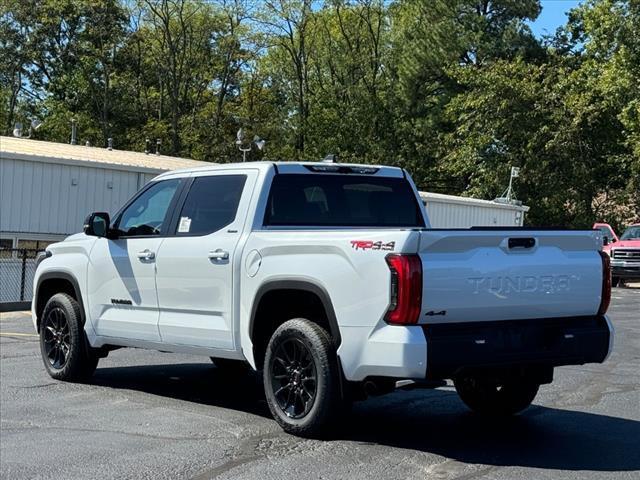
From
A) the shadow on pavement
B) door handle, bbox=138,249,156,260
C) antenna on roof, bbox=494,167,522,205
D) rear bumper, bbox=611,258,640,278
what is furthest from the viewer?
antenna on roof, bbox=494,167,522,205

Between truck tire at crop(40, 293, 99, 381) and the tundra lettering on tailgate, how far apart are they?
13.9ft

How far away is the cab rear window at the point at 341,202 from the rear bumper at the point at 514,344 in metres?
1.98

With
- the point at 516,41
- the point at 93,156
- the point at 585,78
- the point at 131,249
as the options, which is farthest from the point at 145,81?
the point at 131,249

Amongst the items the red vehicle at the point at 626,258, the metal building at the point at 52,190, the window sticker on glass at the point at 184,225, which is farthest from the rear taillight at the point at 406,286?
the red vehicle at the point at 626,258

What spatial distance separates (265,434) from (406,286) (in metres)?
1.73

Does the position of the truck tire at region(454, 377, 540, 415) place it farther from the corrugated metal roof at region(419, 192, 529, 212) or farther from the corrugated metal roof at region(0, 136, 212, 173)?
the corrugated metal roof at region(419, 192, 529, 212)

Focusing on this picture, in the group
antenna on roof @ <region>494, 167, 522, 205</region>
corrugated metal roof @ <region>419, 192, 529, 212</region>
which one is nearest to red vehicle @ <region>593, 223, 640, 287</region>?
corrugated metal roof @ <region>419, 192, 529, 212</region>

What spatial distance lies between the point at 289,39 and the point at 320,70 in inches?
114

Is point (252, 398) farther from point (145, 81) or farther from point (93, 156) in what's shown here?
point (145, 81)

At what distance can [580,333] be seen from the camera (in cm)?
627

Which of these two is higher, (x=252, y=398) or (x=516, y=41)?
(x=516, y=41)

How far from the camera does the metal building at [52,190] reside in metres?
20.2

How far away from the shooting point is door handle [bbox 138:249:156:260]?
765 centimetres

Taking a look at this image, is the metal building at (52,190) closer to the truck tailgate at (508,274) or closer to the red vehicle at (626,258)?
the red vehicle at (626,258)
